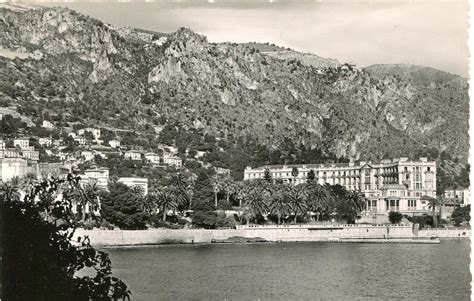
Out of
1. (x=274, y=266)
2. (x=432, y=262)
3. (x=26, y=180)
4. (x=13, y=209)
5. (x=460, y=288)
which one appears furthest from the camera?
(x=26, y=180)

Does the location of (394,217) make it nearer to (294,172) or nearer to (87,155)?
(294,172)

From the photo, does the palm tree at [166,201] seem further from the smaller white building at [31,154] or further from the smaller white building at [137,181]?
the smaller white building at [31,154]

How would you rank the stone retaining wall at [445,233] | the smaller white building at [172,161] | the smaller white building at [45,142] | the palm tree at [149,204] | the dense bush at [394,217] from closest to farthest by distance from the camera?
the palm tree at [149,204], the stone retaining wall at [445,233], the dense bush at [394,217], the smaller white building at [45,142], the smaller white building at [172,161]

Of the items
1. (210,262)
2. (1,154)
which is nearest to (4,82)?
(1,154)

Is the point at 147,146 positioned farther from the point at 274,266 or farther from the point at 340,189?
the point at 274,266

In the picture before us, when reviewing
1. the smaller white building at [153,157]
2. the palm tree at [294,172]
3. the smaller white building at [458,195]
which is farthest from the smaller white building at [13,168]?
the smaller white building at [458,195]

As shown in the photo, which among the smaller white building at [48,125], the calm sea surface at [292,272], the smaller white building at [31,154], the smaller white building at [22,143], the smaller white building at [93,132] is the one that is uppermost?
the smaller white building at [48,125]
